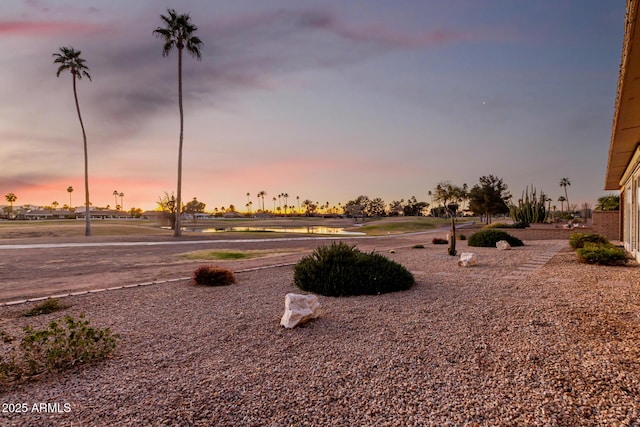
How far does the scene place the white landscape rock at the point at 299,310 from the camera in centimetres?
566

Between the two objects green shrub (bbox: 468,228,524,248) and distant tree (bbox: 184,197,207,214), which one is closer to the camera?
green shrub (bbox: 468,228,524,248)

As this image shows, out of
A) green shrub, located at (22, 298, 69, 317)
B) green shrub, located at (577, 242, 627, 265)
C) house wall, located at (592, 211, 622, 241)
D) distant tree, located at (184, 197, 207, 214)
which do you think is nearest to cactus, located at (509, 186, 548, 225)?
house wall, located at (592, 211, 622, 241)

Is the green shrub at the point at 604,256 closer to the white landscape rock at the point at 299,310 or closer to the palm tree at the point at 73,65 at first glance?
the white landscape rock at the point at 299,310

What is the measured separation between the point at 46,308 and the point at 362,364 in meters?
7.08

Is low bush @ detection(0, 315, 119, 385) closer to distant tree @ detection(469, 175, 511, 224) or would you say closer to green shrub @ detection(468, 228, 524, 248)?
green shrub @ detection(468, 228, 524, 248)

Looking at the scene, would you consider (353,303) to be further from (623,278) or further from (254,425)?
(623,278)

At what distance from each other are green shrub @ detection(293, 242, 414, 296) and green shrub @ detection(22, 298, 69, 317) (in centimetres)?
547

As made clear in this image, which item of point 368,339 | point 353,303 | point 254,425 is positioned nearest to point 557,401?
point 368,339

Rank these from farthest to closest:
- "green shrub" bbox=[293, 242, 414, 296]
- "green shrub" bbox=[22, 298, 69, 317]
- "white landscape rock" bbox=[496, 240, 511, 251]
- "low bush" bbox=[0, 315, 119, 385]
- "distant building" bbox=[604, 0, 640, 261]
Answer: "white landscape rock" bbox=[496, 240, 511, 251] < "green shrub" bbox=[293, 242, 414, 296] < "green shrub" bbox=[22, 298, 69, 317] < "distant building" bbox=[604, 0, 640, 261] < "low bush" bbox=[0, 315, 119, 385]

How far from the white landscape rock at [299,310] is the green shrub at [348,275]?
233 cm

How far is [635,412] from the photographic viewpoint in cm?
303

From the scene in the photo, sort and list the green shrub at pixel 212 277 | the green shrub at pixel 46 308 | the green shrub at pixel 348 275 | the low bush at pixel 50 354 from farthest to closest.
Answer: the green shrub at pixel 212 277 < the green shrub at pixel 348 275 < the green shrub at pixel 46 308 < the low bush at pixel 50 354

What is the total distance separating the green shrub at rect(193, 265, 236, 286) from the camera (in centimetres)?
965

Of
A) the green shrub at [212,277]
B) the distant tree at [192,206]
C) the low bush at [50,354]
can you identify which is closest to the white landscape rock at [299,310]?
the low bush at [50,354]
